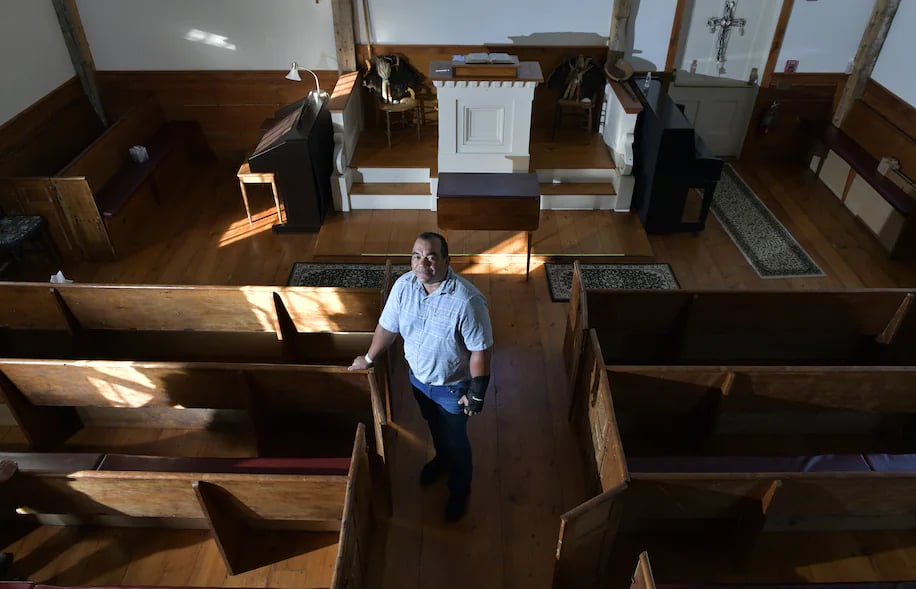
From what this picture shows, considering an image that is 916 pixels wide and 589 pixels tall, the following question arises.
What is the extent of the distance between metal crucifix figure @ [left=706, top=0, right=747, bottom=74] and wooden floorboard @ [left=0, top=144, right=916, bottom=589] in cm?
131

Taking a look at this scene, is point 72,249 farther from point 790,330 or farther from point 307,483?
point 790,330

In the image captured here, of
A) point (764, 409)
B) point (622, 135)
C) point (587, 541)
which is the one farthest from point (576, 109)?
point (587, 541)

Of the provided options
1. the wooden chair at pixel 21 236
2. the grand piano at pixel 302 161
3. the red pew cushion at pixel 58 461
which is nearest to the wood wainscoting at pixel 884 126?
the grand piano at pixel 302 161

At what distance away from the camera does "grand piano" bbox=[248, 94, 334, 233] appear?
5211mm

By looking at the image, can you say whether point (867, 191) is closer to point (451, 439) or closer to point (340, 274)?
point (340, 274)

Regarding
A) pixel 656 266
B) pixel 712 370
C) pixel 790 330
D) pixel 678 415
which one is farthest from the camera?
pixel 656 266

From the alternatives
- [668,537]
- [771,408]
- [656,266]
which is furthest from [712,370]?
[656,266]

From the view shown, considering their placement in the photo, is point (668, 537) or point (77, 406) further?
point (77, 406)

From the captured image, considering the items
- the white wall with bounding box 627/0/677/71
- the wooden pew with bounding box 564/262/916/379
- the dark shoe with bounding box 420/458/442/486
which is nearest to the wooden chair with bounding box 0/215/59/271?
the dark shoe with bounding box 420/458/442/486

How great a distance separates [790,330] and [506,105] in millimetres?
2891

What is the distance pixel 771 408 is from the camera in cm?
310

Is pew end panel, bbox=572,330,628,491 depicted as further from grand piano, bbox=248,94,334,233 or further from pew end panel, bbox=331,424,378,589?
grand piano, bbox=248,94,334,233

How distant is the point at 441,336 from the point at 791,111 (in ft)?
18.5

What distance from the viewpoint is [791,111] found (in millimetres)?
6441
